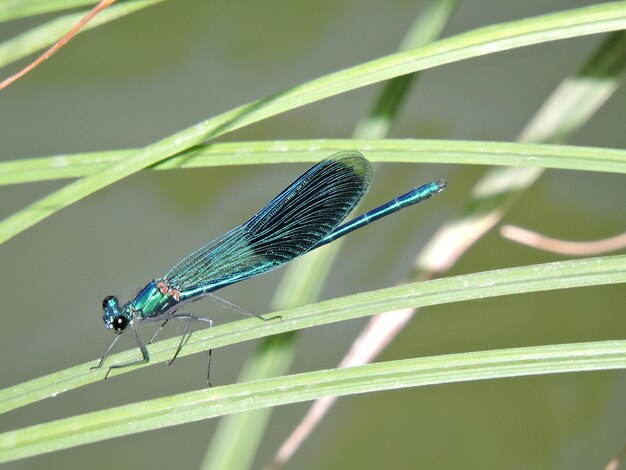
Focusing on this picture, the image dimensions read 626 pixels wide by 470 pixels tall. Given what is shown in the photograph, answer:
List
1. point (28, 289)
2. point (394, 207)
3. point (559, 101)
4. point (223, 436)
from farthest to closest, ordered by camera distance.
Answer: point (28, 289), point (394, 207), point (559, 101), point (223, 436)

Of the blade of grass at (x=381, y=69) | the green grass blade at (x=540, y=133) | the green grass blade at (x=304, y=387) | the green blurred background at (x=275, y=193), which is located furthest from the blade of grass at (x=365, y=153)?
the green blurred background at (x=275, y=193)

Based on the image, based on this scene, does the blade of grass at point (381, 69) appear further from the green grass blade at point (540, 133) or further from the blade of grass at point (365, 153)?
the green grass blade at point (540, 133)

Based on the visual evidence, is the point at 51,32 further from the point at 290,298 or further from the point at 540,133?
the point at 540,133

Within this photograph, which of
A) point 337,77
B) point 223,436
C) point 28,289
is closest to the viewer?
point 337,77

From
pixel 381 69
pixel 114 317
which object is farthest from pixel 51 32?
pixel 114 317

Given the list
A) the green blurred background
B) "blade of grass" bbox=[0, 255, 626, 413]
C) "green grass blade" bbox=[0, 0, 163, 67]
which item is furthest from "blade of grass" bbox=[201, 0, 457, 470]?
the green blurred background

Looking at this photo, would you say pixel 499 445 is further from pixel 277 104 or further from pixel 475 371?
pixel 277 104

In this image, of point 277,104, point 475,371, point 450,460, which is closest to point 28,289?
point 450,460
